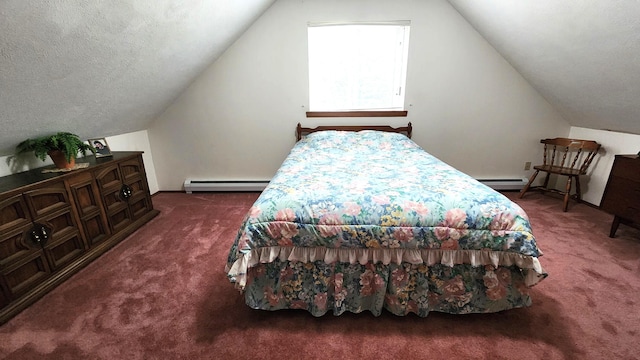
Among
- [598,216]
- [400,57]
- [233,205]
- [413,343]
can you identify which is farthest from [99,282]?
[598,216]

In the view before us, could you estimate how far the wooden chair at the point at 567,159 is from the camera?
2.71m

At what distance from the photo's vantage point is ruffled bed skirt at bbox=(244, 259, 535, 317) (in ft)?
4.50

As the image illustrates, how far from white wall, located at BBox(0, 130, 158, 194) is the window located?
2040 millimetres

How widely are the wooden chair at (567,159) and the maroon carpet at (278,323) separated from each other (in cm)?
→ 99

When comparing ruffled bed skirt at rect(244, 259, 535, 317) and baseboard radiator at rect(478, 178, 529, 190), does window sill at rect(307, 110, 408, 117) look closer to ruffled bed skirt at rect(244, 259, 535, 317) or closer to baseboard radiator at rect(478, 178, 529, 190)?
baseboard radiator at rect(478, 178, 529, 190)

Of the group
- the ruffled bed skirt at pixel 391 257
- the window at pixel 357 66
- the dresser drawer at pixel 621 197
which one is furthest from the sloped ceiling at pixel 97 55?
the dresser drawer at pixel 621 197

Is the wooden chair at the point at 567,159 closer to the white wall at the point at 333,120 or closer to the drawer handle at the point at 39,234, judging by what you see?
the white wall at the point at 333,120

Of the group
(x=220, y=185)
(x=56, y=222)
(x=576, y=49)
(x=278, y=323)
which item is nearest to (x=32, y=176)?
(x=56, y=222)

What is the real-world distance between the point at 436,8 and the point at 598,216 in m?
2.64

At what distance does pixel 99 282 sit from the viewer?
1.76 metres

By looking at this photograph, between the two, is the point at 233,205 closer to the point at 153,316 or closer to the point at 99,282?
the point at 99,282

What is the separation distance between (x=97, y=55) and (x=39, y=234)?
1134 mm

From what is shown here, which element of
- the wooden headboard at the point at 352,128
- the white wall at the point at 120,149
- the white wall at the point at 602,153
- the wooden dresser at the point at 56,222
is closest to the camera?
the wooden dresser at the point at 56,222

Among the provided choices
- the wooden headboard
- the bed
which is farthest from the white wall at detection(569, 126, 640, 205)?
the bed
